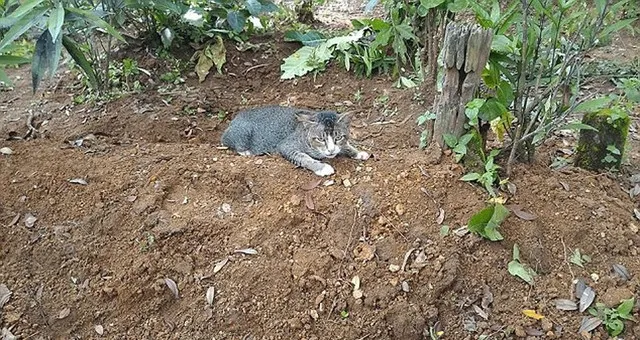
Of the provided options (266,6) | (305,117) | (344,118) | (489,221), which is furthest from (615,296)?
(266,6)

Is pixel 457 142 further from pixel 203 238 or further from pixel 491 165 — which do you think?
pixel 203 238

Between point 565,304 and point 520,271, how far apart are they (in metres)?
0.28

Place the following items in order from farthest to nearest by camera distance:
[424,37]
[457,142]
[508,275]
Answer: [424,37] → [457,142] → [508,275]

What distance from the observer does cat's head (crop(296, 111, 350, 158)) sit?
3.83 meters

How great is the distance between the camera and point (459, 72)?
336 centimetres

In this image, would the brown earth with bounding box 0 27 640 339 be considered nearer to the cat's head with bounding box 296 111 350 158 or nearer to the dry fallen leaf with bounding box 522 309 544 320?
the dry fallen leaf with bounding box 522 309 544 320

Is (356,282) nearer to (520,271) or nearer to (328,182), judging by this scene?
(328,182)

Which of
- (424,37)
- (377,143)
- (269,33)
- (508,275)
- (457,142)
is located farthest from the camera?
(269,33)

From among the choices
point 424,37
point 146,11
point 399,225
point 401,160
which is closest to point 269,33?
point 146,11

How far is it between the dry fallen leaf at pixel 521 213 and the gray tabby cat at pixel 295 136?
961mm

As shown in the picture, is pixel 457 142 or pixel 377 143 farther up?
pixel 457 142

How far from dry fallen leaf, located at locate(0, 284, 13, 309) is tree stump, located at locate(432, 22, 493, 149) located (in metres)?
2.58

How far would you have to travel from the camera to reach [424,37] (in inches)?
203

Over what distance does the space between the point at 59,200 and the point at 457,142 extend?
94.6 inches
